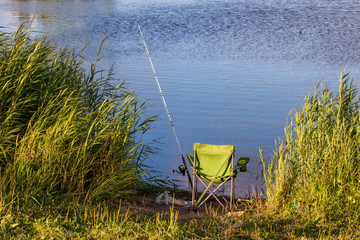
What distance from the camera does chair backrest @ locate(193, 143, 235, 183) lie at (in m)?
5.31

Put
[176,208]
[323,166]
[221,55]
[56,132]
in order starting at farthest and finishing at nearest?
[221,55], [176,208], [56,132], [323,166]

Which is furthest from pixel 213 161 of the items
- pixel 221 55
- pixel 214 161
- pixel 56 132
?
pixel 221 55

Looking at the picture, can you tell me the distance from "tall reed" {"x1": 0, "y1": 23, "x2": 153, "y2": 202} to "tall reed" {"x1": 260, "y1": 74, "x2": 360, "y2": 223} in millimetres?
1643

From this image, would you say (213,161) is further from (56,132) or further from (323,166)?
(56,132)

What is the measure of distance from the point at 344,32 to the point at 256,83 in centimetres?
780

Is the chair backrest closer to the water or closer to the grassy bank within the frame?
the grassy bank

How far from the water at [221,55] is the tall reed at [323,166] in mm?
1602

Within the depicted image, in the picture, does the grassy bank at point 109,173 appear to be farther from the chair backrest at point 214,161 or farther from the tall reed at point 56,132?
the chair backrest at point 214,161

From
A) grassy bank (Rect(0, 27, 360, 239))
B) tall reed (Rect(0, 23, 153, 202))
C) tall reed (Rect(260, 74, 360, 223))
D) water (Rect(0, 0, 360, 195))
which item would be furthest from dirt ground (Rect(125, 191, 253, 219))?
water (Rect(0, 0, 360, 195))

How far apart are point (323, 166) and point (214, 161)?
4.32ft

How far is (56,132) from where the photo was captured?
4781mm

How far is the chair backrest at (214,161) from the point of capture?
5307 mm

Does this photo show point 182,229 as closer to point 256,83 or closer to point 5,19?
point 256,83

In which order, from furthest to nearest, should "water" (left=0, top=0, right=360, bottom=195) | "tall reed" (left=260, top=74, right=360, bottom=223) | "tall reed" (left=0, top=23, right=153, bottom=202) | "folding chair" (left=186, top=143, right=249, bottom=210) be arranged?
"water" (left=0, top=0, right=360, bottom=195)
"folding chair" (left=186, top=143, right=249, bottom=210)
"tall reed" (left=0, top=23, right=153, bottom=202)
"tall reed" (left=260, top=74, right=360, bottom=223)
